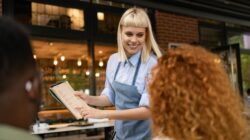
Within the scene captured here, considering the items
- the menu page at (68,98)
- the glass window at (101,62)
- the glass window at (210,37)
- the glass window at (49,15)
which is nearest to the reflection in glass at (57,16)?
the glass window at (49,15)

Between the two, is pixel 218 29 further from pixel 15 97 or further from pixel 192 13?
pixel 15 97

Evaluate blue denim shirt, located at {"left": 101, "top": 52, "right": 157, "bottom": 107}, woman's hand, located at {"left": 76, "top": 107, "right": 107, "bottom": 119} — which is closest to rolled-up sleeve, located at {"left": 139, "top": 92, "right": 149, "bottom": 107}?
blue denim shirt, located at {"left": 101, "top": 52, "right": 157, "bottom": 107}

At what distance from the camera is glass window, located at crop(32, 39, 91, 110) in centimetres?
693

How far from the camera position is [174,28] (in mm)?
8492

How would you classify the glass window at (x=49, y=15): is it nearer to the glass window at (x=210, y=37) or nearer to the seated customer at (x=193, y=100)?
the glass window at (x=210, y=37)

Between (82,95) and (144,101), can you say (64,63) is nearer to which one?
(82,95)

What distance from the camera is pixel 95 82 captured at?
7332mm

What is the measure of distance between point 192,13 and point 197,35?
1.86 meters

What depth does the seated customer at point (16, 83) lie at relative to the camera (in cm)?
82

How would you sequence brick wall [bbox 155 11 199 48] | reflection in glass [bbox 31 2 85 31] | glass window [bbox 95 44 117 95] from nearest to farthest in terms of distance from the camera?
1. reflection in glass [bbox 31 2 85 31]
2. glass window [bbox 95 44 117 95]
3. brick wall [bbox 155 11 199 48]

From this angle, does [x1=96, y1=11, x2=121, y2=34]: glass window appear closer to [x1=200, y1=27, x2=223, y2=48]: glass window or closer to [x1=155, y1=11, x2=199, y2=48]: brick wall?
[x1=155, y1=11, x2=199, y2=48]: brick wall

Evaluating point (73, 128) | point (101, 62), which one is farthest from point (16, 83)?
point (101, 62)

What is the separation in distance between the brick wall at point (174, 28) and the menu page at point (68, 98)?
5.86 m

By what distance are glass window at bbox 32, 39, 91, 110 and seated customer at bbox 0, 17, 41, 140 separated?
5.97 meters
